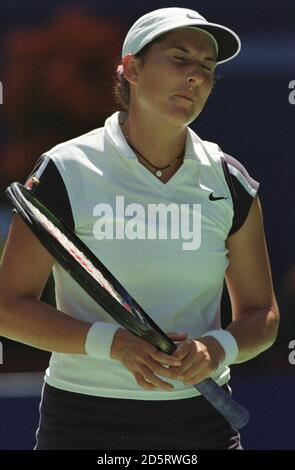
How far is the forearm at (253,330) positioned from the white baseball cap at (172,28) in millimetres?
534

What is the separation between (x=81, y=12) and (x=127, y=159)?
120 cm

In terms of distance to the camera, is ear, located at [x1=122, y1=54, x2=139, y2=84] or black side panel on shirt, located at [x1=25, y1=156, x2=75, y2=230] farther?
ear, located at [x1=122, y1=54, x2=139, y2=84]

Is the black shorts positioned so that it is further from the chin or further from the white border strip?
the white border strip

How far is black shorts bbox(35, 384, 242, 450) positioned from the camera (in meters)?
1.95

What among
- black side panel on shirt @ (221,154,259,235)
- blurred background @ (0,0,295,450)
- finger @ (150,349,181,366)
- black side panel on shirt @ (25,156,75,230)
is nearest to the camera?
finger @ (150,349,181,366)

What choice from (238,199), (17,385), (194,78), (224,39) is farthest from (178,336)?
(17,385)

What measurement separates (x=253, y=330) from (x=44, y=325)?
0.42 metres

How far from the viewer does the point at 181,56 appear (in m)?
2.02

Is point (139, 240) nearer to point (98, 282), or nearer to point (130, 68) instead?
point (98, 282)

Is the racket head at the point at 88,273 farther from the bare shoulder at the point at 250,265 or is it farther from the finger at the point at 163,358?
the bare shoulder at the point at 250,265

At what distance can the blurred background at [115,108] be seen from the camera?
3.12 metres

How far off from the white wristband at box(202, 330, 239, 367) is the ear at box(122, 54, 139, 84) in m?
0.53

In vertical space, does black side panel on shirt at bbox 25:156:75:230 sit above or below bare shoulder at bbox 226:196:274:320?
above

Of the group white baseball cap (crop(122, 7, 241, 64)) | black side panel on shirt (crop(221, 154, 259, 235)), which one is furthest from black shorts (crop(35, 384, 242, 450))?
white baseball cap (crop(122, 7, 241, 64))
